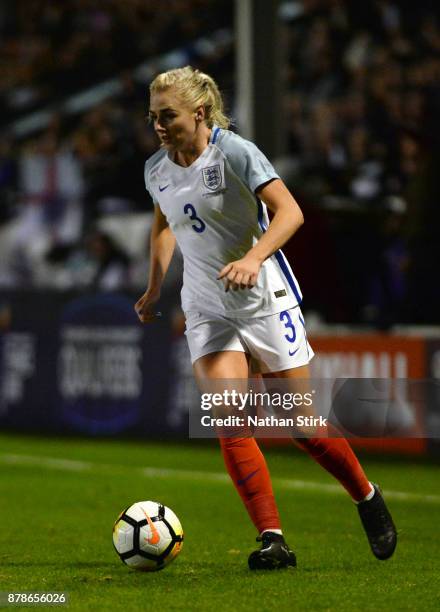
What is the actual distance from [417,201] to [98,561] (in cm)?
566

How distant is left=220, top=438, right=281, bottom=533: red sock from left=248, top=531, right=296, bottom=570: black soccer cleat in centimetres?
4

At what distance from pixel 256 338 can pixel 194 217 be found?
540 millimetres

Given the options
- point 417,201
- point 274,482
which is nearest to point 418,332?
point 417,201

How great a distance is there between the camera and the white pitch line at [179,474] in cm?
865

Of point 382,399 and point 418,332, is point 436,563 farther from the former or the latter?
point 418,332

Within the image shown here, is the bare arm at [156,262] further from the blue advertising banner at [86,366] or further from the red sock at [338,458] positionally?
the blue advertising banner at [86,366]

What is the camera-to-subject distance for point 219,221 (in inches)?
209

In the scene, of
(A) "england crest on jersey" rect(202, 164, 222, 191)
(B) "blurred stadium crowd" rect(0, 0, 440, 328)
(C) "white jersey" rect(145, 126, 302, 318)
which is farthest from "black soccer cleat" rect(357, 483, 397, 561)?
(B) "blurred stadium crowd" rect(0, 0, 440, 328)

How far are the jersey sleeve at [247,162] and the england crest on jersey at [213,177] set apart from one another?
2.4 inches

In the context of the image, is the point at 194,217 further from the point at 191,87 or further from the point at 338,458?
the point at 338,458

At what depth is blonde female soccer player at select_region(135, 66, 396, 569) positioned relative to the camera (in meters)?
5.23

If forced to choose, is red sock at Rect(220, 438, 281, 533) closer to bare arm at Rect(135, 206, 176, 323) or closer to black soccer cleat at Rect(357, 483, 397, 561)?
black soccer cleat at Rect(357, 483, 397, 561)

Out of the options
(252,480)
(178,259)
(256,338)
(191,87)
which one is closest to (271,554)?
(252,480)

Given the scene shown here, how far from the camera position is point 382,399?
9.91m
